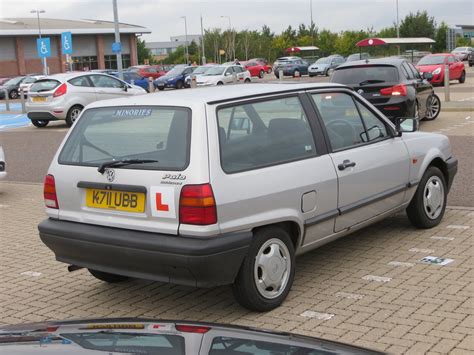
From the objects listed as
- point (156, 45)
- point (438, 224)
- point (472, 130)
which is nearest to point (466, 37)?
point (156, 45)

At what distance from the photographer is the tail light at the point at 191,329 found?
7.21 ft

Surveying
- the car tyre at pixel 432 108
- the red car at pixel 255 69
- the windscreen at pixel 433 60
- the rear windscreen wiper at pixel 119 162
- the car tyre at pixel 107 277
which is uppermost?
the red car at pixel 255 69

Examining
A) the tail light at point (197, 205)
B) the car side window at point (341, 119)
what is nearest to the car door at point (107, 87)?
the car side window at point (341, 119)

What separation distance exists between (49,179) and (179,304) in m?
1.38

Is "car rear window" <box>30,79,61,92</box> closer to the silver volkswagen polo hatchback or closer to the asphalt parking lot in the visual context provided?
the asphalt parking lot

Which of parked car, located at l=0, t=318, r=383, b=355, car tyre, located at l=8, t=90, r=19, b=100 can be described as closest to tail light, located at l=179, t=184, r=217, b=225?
parked car, located at l=0, t=318, r=383, b=355

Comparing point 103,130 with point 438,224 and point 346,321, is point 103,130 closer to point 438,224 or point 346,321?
point 346,321

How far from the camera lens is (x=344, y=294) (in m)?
5.09

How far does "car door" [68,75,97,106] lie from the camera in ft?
66.2

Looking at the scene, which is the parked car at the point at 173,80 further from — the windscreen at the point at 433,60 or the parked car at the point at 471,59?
the parked car at the point at 471,59

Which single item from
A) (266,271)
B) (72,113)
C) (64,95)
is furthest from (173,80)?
(266,271)

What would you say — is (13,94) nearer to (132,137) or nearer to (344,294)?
(132,137)

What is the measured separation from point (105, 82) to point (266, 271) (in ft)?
56.5

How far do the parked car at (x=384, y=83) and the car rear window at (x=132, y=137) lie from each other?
907 centimetres
